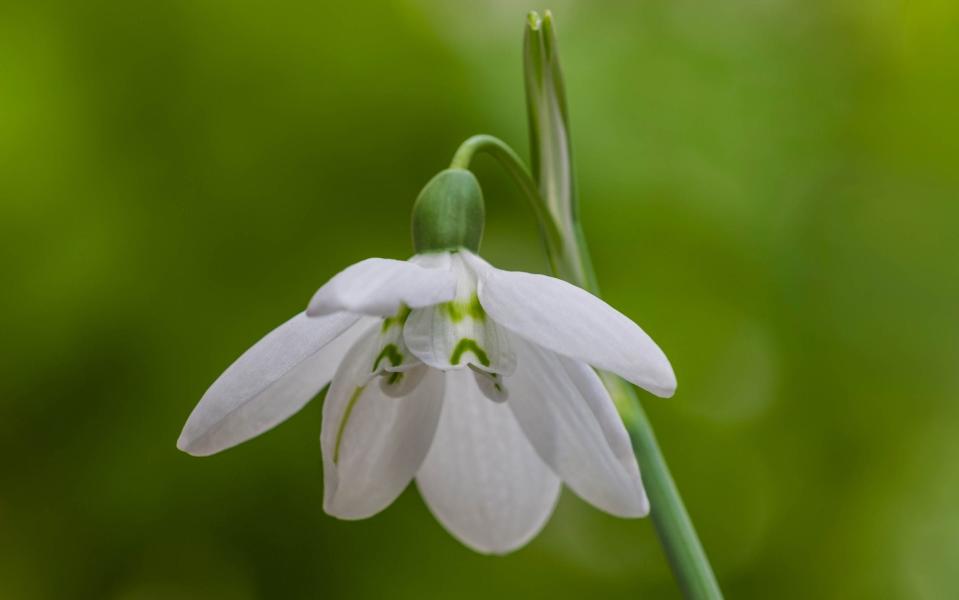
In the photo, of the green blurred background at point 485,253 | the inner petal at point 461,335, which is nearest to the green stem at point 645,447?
the inner petal at point 461,335

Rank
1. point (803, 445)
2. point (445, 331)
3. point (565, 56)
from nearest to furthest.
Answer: point (445, 331), point (803, 445), point (565, 56)

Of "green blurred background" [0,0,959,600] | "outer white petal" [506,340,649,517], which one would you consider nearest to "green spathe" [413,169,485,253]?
"outer white petal" [506,340,649,517]

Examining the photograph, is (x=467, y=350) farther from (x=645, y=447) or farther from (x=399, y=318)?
(x=645, y=447)

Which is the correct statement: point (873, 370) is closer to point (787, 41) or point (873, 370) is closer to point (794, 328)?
point (794, 328)

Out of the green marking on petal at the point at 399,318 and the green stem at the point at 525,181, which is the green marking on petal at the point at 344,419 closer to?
the green marking on petal at the point at 399,318

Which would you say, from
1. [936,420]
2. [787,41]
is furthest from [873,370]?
[787,41]

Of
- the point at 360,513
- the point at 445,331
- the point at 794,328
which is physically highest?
the point at 445,331
